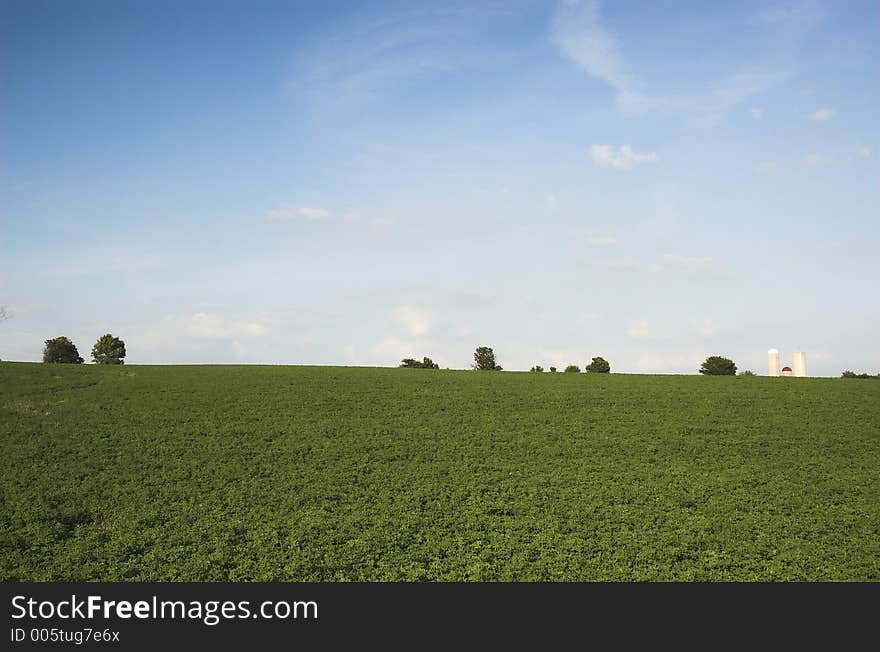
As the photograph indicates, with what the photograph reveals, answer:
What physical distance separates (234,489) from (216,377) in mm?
11962

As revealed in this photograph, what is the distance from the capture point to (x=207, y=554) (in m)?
10.7

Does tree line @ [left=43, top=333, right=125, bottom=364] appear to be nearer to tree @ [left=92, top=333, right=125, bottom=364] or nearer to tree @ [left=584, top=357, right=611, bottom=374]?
tree @ [left=92, top=333, right=125, bottom=364]

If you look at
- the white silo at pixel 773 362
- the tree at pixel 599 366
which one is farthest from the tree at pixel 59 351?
the white silo at pixel 773 362

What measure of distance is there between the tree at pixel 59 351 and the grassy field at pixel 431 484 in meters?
21.3

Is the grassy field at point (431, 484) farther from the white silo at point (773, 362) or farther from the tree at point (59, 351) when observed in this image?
the tree at point (59, 351)

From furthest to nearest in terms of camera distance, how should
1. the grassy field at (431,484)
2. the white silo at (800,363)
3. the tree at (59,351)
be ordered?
1. the tree at (59,351)
2. the white silo at (800,363)
3. the grassy field at (431,484)

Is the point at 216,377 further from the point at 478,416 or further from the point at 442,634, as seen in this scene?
the point at 442,634

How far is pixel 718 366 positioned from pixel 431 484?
29641mm

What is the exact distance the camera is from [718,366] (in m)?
38.6

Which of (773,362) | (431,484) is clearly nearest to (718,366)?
(773,362)

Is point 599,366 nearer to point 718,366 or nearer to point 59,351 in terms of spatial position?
point 718,366

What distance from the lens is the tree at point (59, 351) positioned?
1647 inches

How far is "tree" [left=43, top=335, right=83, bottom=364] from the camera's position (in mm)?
41844

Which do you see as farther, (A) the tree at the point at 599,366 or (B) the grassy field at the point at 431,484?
(A) the tree at the point at 599,366
